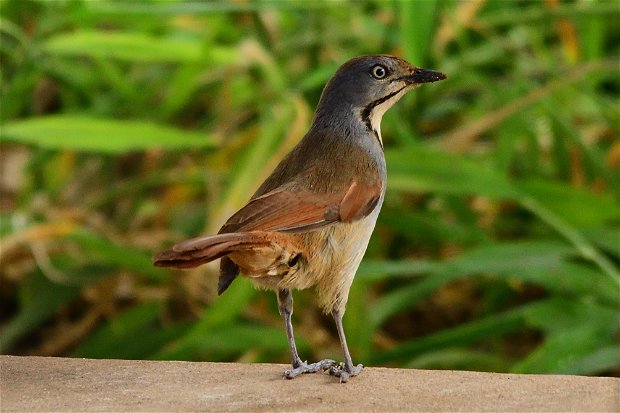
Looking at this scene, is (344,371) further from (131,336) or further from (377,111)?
(131,336)

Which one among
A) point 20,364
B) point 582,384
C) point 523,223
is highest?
point 20,364

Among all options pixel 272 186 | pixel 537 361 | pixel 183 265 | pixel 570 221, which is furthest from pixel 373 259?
pixel 183 265

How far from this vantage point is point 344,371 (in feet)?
9.18

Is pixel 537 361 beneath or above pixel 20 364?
beneath

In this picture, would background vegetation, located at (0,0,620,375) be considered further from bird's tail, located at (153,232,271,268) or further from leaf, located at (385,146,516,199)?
bird's tail, located at (153,232,271,268)

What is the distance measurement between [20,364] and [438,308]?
8.62ft

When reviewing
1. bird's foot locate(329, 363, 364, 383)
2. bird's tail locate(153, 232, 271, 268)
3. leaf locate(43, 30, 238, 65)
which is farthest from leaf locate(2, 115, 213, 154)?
bird's tail locate(153, 232, 271, 268)

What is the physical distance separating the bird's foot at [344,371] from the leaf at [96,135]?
1.76m

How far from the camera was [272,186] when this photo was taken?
2812 millimetres

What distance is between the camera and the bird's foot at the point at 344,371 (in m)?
2.77

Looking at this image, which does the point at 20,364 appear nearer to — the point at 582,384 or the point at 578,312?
the point at 582,384

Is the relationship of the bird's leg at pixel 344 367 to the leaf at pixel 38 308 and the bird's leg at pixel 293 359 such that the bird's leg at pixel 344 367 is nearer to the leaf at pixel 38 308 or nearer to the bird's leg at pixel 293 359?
the bird's leg at pixel 293 359

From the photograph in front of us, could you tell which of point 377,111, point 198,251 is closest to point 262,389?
point 198,251

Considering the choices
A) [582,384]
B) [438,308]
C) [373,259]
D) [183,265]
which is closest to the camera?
[183,265]
